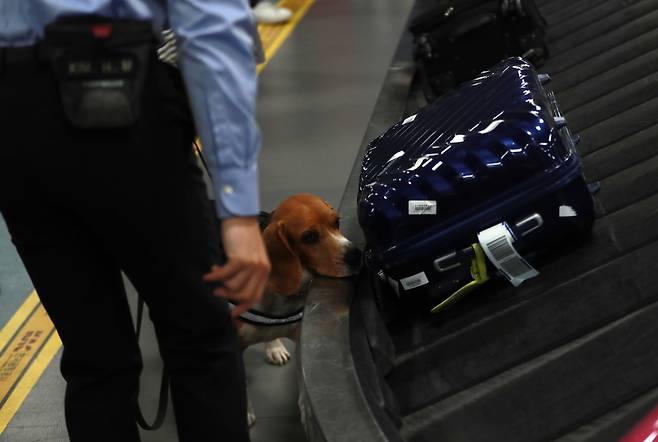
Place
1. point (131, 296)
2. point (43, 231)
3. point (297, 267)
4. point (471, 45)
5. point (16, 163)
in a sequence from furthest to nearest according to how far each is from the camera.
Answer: point (471, 45), point (131, 296), point (297, 267), point (43, 231), point (16, 163)

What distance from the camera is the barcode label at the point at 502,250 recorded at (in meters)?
2.06

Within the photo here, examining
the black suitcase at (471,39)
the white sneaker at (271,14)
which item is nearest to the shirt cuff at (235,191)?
the black suitcase at (471,39)

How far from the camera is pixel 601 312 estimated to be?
2018 millimetres

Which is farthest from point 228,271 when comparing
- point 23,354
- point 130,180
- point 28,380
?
point 23,354

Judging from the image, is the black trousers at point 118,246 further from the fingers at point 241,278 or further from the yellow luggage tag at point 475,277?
the yellow luggage tag at point 475,277

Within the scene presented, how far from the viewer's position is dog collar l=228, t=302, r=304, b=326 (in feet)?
7.52

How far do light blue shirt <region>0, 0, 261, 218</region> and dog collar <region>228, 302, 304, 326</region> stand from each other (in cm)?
112

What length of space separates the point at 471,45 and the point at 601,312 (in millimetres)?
1999

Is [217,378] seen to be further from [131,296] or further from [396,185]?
[131,296]

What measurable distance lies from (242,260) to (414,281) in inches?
39.3

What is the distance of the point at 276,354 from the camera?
102 inches

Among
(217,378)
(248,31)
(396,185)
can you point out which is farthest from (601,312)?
(248,31)

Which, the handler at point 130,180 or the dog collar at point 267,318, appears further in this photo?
the dog collar at point 267,318

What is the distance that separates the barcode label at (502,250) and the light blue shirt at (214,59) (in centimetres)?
101
